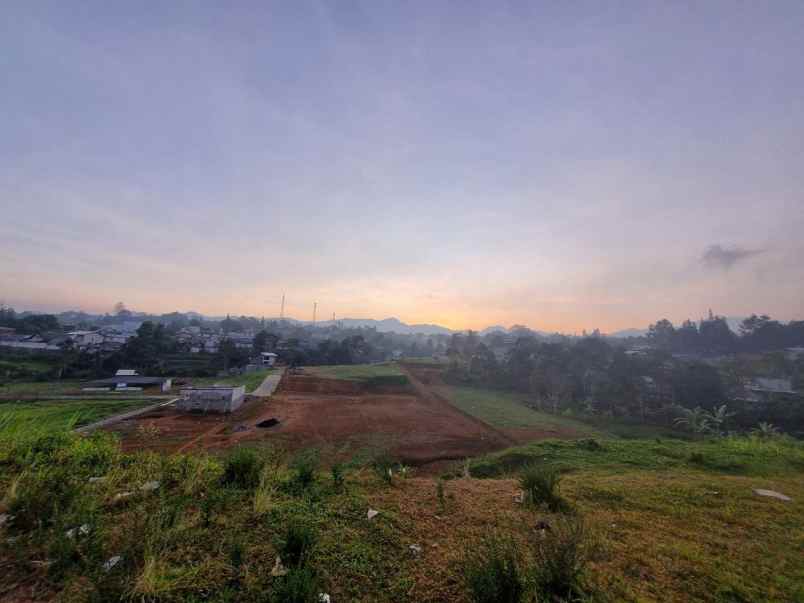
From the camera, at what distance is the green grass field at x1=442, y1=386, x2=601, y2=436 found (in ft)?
69.4

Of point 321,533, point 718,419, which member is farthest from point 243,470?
point 718,419

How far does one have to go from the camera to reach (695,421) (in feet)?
80.6

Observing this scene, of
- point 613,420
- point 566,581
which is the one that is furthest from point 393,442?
point 613,420

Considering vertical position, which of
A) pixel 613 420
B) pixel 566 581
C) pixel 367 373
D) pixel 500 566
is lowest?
pixel 613 420

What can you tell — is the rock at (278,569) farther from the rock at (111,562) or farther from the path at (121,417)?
the path at (121,417)

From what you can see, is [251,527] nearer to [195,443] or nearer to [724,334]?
[195,443]

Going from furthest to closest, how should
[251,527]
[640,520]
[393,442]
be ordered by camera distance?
1. [393,442]
2. [640,520]
3. [251,527]

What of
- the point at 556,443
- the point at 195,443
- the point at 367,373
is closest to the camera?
the point at 556,443

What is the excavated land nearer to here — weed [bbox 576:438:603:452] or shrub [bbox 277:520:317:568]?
weed [bbox 576:438:603:452]

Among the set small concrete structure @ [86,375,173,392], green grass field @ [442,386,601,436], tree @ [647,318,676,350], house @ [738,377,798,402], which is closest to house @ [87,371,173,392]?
small concrete structure @ [86,375,173,392]

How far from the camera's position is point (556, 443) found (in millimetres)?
12359

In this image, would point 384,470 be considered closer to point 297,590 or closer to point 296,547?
point 296,547

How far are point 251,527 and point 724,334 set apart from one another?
288 ft

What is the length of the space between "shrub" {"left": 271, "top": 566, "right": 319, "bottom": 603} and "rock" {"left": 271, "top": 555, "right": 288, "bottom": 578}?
11.6 inches
